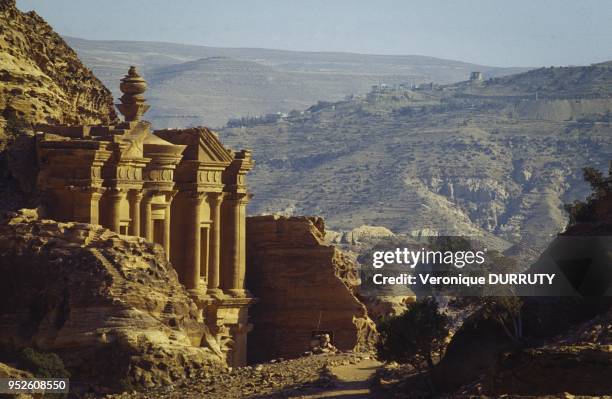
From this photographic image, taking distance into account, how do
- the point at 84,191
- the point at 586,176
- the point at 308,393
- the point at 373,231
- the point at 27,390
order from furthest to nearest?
the point at 373,231 → the point at 586,176 → the point at 84,191 → the point at 308,393 → the point at 27,390

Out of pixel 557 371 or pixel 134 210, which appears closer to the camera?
pixel 557 371

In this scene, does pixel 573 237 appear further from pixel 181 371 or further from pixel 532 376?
pixel 532 376

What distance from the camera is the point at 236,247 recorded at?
63.5 meters

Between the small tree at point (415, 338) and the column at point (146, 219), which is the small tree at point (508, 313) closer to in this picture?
the small tree at point (415, 338)

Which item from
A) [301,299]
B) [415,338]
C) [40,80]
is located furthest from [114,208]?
[415,338]

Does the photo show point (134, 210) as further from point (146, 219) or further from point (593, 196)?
point (593, 196)

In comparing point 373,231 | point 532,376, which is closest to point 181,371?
point 532,376

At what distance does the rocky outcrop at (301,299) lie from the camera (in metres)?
63.2

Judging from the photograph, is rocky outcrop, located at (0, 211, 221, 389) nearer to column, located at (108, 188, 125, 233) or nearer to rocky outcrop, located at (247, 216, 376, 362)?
column, located at (108, 188, 125, 233)

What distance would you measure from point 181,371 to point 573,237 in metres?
9.24

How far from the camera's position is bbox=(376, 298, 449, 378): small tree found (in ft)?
162

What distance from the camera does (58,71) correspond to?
63.1 metres

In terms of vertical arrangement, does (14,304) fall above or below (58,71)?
below

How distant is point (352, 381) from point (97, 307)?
246 inches
